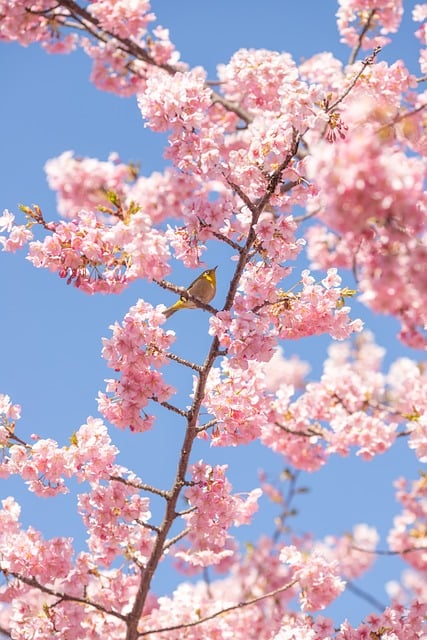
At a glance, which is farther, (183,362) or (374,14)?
(374,14)

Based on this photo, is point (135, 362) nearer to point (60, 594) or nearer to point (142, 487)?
point (142, 487)

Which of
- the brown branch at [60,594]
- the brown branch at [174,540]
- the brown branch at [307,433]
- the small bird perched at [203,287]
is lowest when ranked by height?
the brown branch at [60,594]

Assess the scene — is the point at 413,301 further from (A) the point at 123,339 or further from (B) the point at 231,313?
(A) the point at 123,339

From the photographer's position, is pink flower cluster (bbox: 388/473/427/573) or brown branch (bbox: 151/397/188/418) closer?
Answer: brown branch (bbox: 151/397/188/418)

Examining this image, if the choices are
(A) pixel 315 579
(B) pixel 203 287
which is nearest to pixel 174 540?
(A) pixel 315 579

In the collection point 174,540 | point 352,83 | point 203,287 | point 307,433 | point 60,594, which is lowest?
point 60,594

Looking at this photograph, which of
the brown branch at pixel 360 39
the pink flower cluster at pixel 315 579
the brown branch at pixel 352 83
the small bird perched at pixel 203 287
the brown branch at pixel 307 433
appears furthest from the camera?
the brown branch at pixel 360 39

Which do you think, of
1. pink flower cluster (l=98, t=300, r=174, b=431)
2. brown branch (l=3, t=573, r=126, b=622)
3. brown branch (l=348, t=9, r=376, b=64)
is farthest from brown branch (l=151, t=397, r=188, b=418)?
brown branch (l=348, t=9, r=376, b=64)

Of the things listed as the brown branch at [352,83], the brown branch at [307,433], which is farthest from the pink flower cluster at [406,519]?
the brown branch at [352,83]

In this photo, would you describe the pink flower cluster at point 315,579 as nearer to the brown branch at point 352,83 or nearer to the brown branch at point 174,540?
the brown branch at point 174,540

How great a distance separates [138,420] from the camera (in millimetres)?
4789

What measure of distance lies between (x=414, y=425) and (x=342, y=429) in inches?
60.9

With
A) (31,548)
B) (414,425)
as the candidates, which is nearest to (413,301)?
(414,425)

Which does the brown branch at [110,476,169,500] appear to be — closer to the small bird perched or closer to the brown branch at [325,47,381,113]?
the small bird perched
